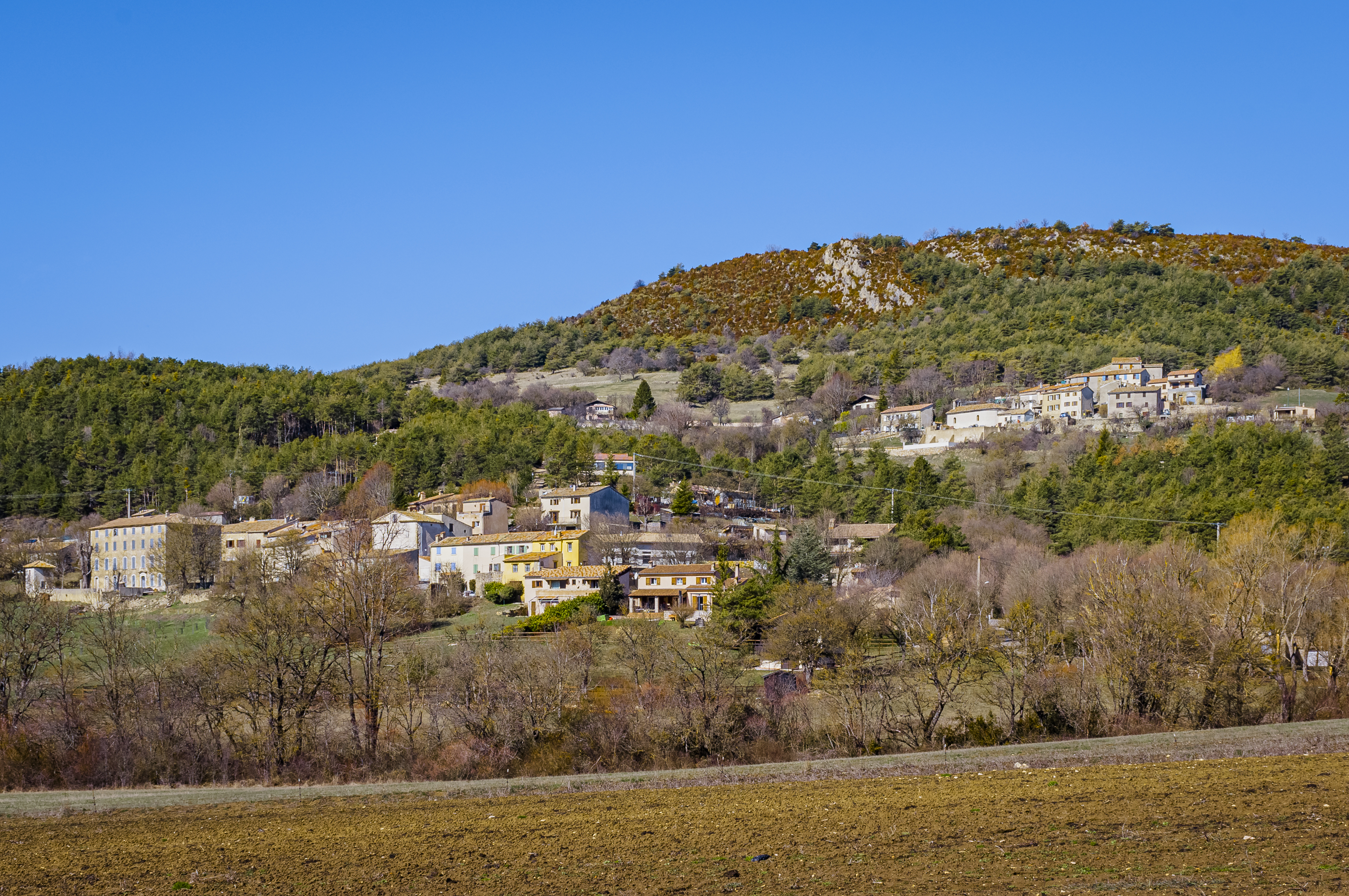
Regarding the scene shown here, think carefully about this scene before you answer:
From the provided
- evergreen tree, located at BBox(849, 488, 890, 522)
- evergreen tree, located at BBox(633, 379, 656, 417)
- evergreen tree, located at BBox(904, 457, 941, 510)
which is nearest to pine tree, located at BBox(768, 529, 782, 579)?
evergreen tree, located at BBox(849, 488, 890, 522)

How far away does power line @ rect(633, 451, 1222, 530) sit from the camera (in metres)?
61.4

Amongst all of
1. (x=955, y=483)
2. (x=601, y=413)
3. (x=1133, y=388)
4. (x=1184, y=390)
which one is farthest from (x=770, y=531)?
(x=601, y=413)

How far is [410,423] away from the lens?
123 m

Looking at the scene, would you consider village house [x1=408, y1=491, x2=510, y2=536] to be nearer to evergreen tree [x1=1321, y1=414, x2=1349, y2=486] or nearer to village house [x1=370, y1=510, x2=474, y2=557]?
village house [x1=370, y1=510, x2=474, y2=557]

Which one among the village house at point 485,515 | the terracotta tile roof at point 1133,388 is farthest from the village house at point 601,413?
the terracotta tile roof at point 1133,388

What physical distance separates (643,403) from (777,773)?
10744cm

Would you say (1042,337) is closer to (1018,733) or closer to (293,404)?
(293,404)

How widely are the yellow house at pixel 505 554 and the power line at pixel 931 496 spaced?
2123cm

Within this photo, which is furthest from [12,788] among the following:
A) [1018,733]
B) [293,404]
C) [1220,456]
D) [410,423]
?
[293,404]

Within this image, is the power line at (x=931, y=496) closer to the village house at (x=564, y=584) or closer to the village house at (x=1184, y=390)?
the village house at (x=564, y=584)

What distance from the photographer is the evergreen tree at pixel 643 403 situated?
130 meters

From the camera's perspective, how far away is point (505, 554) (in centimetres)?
6962

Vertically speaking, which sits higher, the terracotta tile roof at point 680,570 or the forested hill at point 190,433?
the forested hill at point 190,433

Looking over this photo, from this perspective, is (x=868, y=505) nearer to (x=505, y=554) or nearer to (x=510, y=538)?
(x=510, y=538)
